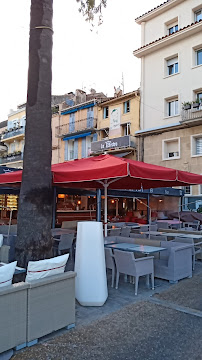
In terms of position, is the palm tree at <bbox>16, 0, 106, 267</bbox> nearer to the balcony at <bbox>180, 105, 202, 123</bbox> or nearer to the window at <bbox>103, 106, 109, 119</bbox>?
the balcony at <bbox>180, 105, 202, 123</bbox>

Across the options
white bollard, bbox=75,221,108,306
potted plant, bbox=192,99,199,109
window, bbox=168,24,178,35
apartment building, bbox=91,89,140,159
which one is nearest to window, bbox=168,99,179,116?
potted plant, bbox=192,99,199,109

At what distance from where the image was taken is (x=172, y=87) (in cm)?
2139

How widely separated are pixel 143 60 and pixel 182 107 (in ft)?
21.6

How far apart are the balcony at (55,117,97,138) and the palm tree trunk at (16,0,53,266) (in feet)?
70.5

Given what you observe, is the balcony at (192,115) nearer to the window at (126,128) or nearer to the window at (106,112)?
the window at (126,128)

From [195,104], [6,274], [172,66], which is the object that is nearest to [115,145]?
[195,104]

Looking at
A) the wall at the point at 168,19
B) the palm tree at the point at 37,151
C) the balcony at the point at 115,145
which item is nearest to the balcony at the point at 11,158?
the balcony at the point at 115,145

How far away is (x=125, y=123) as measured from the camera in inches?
953

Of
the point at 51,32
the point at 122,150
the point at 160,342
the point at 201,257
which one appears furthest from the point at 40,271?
the point at 122,150

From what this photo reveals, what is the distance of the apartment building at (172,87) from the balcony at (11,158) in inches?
670

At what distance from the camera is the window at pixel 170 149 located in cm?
2075

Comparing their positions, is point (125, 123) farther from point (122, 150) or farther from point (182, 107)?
point (182, 107)

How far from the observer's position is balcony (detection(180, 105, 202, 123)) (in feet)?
61.0

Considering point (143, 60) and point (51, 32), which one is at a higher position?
point (143, 60)
